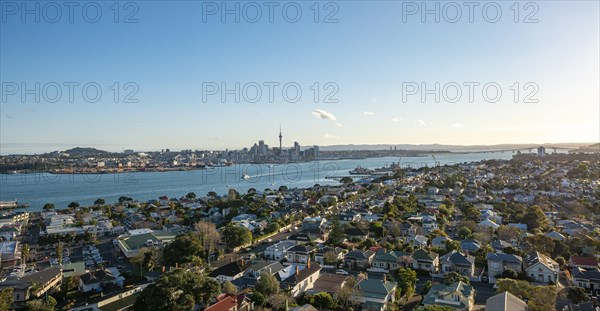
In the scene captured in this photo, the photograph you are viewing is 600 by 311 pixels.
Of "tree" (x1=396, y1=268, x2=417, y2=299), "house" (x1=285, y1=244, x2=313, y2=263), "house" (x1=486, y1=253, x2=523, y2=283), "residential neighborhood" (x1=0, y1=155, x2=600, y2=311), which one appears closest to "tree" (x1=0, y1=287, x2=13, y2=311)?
"residential neighborhood" (x1=0, y1=155, x2=600, y2=311)

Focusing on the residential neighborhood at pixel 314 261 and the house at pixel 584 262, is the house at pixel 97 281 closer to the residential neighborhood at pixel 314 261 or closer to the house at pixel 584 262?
the residential neighborhood at pixel 314 261

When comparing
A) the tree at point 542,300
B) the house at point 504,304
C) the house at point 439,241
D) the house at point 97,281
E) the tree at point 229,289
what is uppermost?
the house at point 504,304

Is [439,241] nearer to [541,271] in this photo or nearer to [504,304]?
[541,271]

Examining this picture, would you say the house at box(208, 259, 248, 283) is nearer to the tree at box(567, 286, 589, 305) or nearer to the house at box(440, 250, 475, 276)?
the house at box(440, 250, 475, 276)

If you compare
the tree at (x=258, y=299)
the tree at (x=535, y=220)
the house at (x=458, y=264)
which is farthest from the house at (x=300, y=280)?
the tree at (x=535, y=220)

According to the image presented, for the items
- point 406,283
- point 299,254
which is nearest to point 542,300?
point 406,283

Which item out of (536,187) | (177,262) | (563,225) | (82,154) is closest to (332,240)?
(177,262)

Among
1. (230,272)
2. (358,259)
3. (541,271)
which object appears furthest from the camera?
(358,259)
